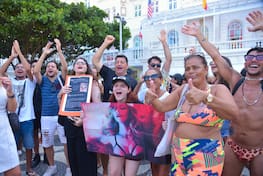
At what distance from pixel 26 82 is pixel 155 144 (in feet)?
9.13

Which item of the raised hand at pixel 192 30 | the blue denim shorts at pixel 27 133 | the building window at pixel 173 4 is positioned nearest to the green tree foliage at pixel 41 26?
the blue denim shorts at pixel 27 133

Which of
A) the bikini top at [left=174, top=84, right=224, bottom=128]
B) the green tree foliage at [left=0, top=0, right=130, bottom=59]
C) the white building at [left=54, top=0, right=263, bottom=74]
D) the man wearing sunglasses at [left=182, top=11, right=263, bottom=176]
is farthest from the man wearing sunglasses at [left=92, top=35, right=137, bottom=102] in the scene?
the white building at [left=54, top=0, right=263, bottom=74]

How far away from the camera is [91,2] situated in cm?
4053

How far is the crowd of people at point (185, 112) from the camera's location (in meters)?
2.79

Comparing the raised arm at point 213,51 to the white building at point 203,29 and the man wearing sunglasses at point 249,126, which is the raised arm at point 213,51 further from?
the white building at point 203,29

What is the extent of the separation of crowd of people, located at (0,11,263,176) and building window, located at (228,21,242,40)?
21.6m

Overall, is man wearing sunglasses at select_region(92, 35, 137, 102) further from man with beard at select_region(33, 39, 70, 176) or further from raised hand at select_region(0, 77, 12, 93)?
raised hand at select_region(0, 77, 12, 93)

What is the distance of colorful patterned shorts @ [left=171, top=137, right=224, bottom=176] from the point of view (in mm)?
2783

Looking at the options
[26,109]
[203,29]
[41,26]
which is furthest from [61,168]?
[203,29]

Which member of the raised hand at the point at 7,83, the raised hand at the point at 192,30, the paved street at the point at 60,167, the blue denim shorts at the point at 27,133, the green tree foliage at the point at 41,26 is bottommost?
the paved street at the point at 60,167

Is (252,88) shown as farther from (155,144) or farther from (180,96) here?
(155,144)

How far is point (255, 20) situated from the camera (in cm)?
366

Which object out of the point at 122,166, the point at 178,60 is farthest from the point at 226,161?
the point at 178,60

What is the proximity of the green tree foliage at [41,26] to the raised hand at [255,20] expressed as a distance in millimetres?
9896
